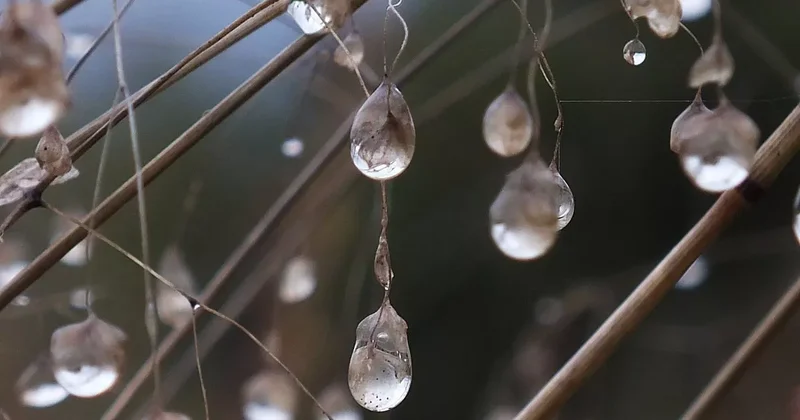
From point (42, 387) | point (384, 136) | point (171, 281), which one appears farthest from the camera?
point (171, 281)

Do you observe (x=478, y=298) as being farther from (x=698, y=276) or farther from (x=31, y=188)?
(x=31, y=188)

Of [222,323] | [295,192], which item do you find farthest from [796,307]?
[222,323]

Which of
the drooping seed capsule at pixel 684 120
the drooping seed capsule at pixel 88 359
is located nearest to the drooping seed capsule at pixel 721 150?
the drooping seed capsule at pixel 684 120

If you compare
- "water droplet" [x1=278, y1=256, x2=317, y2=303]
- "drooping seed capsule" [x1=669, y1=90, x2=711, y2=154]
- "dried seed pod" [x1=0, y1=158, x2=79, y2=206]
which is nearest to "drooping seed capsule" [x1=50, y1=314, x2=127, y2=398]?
"dried seed pod" [x1=0, y1=158, x2=79, y2=206]

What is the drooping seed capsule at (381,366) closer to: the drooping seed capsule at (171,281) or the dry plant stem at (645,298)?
the dry plant stem at (645,298)

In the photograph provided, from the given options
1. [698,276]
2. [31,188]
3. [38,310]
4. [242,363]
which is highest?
[31,188]

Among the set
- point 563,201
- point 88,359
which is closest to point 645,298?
point 563,201

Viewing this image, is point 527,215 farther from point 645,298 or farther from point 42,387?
point 42,387
